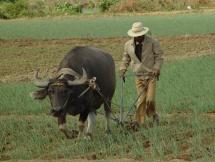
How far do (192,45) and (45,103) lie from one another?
12.5 metres

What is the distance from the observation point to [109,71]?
9.85 meters

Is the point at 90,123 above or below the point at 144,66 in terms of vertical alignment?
below

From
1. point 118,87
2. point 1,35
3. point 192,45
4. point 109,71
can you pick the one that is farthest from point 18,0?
point 109,71

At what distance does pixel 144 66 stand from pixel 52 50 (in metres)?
14.5

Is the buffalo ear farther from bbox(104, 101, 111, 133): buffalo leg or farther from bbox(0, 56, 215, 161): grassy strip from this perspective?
bbox(104, 101, 111, 133): buffalo leg

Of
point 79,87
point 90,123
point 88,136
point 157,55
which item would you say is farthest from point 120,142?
point 157,55

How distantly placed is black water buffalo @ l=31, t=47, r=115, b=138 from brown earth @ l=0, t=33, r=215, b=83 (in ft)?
26.1

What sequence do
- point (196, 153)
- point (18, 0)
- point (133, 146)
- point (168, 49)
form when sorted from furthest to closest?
point (18, 0), point (168, 49), point (133, 146), point (196, 153)

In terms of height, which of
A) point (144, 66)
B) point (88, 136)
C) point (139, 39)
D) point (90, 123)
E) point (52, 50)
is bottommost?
point (52, 50)

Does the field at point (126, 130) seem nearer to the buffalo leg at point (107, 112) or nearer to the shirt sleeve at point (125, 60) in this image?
the buffalo leg at point (107, 112)

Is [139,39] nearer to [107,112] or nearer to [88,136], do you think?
[107,112]

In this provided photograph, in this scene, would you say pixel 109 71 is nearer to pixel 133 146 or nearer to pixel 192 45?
pixel 133 146

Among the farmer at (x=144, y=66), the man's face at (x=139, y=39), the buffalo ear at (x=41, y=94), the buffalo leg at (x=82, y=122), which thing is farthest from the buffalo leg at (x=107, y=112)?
the buffalo ear at (x=41, y=94)

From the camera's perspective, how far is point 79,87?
8.59 metres
